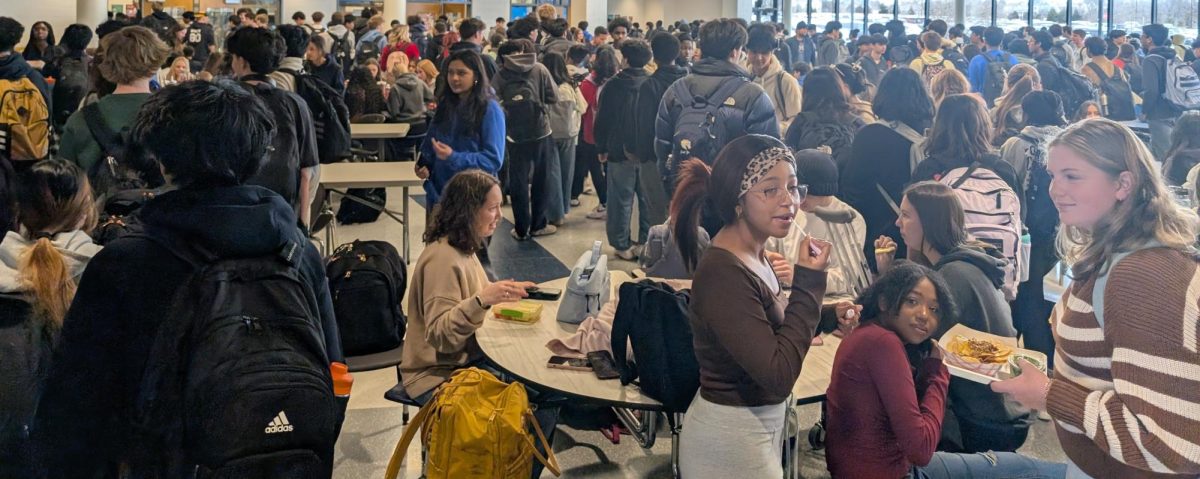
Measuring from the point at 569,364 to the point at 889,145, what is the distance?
7.99 feet

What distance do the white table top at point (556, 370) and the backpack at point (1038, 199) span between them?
2020mm

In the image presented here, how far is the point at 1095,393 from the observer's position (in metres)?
2.04

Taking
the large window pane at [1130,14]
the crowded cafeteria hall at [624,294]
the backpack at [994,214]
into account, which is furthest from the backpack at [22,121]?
the large window pane at [1130,14]

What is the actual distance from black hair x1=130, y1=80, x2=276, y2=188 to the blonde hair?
62.7 inches

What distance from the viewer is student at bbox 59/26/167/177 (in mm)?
4070

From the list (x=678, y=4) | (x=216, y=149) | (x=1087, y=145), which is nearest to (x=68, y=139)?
(x=216, y=149)

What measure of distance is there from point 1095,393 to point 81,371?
1.80 meters

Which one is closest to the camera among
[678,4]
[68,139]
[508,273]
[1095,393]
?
[1095,393]

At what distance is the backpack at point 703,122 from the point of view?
5.50 meters

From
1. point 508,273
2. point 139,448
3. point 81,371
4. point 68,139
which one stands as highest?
point 68,139

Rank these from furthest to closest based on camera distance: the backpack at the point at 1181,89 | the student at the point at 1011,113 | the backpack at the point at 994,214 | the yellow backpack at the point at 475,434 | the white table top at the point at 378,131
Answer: the backpack at the point at 1181,89 < the white table top at the point at 378,131 < the student at the point at 1011,113 < the backpack at the point at 994,214 < the yellow backpack at the point at 475,434

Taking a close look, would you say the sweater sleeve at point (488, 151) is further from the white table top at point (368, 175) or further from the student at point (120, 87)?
the student at point (120, 87)

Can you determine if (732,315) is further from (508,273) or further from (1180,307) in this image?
(508,273)

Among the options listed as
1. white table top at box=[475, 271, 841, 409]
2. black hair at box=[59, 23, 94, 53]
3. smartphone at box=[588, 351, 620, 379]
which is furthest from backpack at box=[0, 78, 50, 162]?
smartphone at box=[588, 351, 620, 379]
